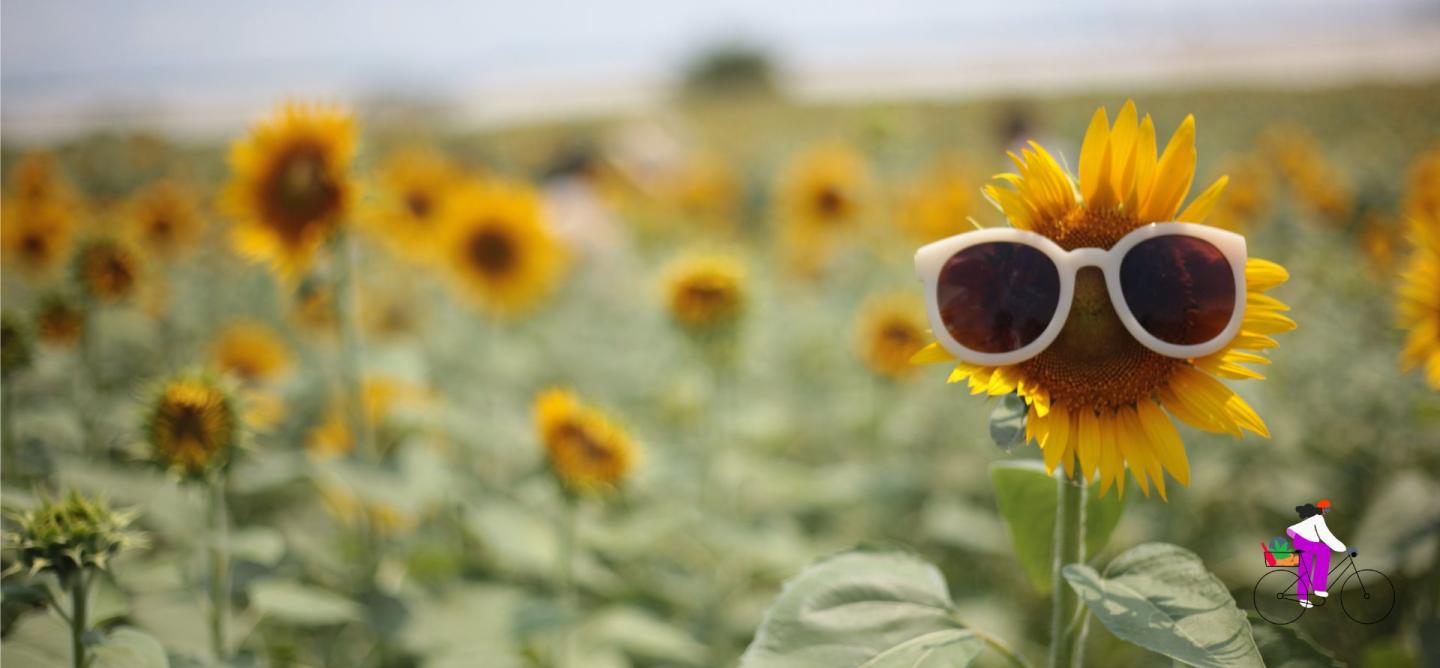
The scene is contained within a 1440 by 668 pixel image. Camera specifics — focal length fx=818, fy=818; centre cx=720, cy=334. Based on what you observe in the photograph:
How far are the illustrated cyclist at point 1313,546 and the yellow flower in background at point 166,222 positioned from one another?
12.5ft

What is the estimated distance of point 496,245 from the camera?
10.7ft

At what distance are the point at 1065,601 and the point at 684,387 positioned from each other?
238 centimetres

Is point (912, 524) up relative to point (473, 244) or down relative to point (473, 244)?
down

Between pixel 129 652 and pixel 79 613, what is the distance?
4.6 inches

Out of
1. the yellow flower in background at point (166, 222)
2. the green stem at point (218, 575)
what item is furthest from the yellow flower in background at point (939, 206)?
the yellow flower in background at point (166, 222)

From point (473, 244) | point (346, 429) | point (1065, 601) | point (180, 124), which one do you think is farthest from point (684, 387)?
point (180, 124)

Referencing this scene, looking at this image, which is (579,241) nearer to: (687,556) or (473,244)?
(473,244)

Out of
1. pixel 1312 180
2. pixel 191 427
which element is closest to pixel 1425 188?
pixel 1312 180

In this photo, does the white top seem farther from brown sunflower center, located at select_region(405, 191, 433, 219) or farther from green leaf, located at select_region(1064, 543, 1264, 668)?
brown sunflower center, located at select_region(405, 191, 433, 219)

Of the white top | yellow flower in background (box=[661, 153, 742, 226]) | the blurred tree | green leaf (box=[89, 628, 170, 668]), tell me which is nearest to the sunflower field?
green leaf (box=[89, 628, 170, 668])

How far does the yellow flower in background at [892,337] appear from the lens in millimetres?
2795

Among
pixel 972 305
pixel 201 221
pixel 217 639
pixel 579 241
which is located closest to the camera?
pixel 972 305

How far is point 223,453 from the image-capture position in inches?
62.5

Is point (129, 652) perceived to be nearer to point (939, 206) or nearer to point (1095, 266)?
point (1095, 266)
